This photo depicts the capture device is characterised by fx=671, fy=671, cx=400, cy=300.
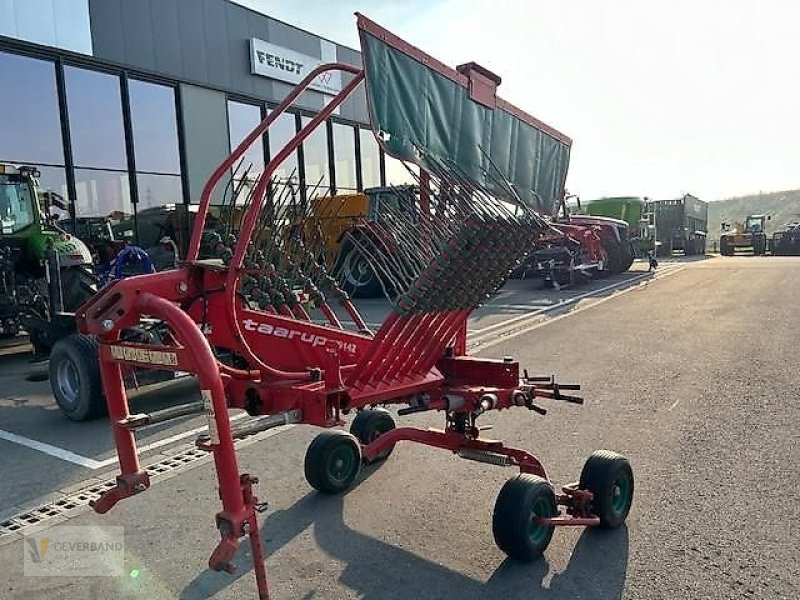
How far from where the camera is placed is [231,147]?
1692cm

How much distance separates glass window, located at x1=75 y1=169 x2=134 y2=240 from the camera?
43.4ft

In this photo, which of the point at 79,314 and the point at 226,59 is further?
the point at 226,59

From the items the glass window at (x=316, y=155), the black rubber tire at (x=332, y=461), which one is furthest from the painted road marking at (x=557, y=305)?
the glass window at (x=316, y=155)

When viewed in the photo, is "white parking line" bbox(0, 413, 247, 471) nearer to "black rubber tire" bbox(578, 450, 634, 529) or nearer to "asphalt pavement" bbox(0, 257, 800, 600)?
"asphalt pavement" bbox(0, 257, 800, 600)

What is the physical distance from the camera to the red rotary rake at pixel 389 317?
2.88m

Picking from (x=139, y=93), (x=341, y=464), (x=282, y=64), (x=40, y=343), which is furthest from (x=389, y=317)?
(x=282, y=64)

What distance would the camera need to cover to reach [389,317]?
10.9 ft

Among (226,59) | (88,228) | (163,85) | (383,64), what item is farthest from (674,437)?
(226,59)

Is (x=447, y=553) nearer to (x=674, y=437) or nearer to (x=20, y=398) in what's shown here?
(x=674, y=437)

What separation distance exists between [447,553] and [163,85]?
568 inches

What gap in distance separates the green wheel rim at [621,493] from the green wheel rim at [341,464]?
161cm

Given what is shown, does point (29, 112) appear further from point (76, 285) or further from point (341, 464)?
point (341, 464)

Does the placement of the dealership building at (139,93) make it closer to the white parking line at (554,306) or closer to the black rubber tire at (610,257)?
the white parking line at (554,306)

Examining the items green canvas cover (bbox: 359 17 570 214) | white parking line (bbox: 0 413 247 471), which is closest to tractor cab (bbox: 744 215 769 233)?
green canvas cover (bbox: 359 17 570 214)
